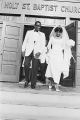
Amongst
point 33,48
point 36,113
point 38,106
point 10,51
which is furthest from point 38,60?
point 10,51

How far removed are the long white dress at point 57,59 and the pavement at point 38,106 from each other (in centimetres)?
82

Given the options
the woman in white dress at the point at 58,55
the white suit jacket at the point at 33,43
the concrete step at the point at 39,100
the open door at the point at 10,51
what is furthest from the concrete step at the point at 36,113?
the open door at the point at 10,51

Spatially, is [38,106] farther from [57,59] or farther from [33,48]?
[33,48]

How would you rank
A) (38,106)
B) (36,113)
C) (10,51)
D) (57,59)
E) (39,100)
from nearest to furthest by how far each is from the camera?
(36,113)
(38,106)
(39,100)
(57,59)
(10,51)

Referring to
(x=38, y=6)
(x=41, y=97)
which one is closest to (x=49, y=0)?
(x=38, y=6)

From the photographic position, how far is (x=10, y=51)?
703 cm

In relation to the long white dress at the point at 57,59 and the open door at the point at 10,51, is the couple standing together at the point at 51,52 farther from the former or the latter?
the open door at the point at 10,51

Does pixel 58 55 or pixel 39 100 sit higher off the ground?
pixel 58 55

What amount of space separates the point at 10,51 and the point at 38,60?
201cm

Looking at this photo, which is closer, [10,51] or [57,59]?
[57,59]

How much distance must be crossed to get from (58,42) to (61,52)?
0.25m

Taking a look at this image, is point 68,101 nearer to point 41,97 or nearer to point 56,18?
point 41,97

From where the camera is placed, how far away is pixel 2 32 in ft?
23.1

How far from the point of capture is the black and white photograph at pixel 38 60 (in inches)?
160
